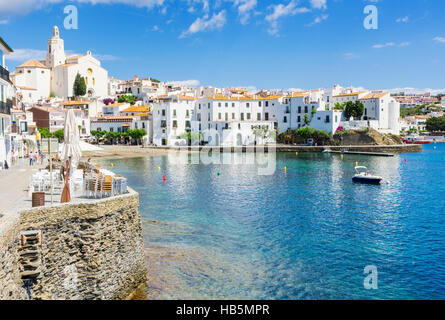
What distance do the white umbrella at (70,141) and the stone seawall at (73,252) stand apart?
284 centimetres

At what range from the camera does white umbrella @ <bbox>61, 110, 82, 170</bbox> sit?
45.8 ft

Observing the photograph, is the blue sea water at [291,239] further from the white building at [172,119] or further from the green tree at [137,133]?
the green tree at [137,133]

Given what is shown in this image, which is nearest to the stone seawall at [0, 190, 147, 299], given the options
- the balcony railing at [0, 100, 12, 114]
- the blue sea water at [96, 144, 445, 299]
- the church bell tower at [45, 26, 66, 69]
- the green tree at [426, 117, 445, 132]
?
the blue sea water at [96, 144, 445, 299]

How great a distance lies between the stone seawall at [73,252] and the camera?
365 inches

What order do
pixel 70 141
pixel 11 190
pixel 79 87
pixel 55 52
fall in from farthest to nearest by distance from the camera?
pixel 55 52 < pixel 79 87 < pixel 11 190 < pixel 70 141

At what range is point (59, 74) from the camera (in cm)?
11944

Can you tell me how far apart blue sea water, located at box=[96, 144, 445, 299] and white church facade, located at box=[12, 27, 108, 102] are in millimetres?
93042

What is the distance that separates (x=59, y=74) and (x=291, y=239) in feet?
390

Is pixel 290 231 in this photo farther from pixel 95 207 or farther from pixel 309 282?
pixel 95 207

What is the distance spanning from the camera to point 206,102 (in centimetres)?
8756

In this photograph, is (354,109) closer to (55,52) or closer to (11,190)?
(11,190)

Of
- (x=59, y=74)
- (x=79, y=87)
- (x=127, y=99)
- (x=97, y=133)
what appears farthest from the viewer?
(x=59, y=74)

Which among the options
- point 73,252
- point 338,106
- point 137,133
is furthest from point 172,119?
point 73,252

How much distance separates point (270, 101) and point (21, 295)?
84613 millimetres
